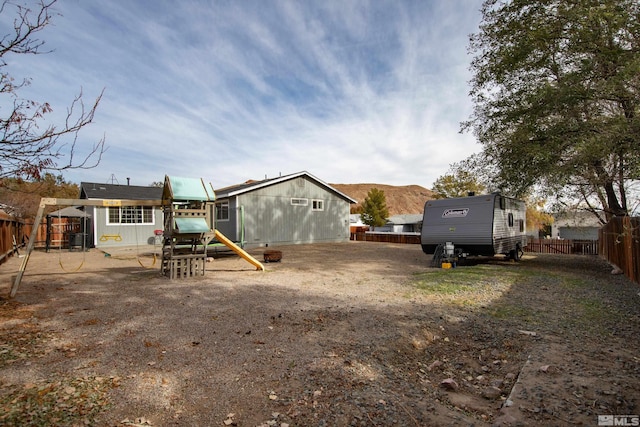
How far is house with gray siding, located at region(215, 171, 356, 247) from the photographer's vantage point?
67.4ft

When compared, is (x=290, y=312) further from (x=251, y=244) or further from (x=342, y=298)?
(x=251, y=244)

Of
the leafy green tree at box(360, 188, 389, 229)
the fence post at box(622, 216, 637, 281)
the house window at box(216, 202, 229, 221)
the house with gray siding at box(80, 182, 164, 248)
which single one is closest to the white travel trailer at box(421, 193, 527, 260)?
the fence post at box(622, 216, 637, 281)

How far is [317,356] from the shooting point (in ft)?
13.6

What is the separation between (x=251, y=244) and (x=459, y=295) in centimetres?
1504

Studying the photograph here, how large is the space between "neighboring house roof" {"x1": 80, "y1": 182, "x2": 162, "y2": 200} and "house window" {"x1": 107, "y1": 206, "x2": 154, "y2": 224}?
119 cm

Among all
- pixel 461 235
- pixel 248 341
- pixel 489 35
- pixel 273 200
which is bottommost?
pixel 248 341

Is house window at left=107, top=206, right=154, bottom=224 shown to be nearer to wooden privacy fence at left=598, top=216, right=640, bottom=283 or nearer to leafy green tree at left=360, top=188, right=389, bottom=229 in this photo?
wooden privacy fence at left=598, top=216, right=640, bottom=283

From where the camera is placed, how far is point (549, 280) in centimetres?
976

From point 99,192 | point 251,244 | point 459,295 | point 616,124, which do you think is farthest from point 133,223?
point 616,124

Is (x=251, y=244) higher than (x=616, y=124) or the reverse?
the reverse

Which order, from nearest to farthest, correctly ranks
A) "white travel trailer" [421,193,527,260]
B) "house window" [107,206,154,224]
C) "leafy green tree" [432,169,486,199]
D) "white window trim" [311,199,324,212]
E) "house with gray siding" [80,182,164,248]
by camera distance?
"white travel trailer" [421,193,527,260]
"house with gray siding" [80,182,164,248]
"house window" [107,206,154,224]
"white window trim" [311,199,324,212]
"leafy green tree" [432,169,486,199]
